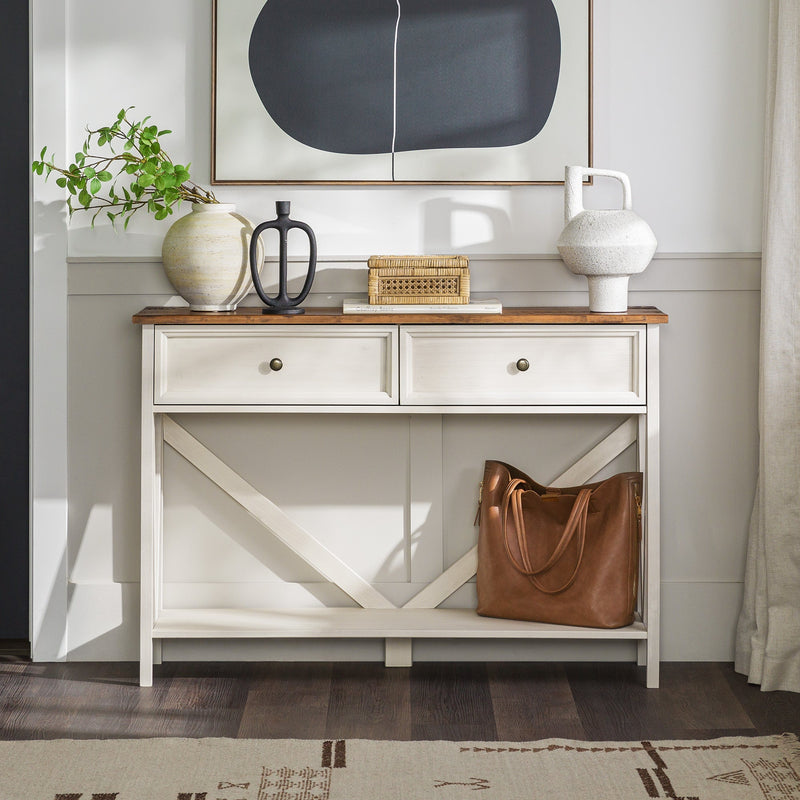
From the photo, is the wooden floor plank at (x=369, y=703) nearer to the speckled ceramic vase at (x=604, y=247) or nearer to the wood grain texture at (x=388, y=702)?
the wood grain texture at (x=388, y=702)

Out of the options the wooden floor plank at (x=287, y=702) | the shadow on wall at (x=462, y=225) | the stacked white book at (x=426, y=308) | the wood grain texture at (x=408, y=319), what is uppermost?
the shadow on wall at (x=462, y=225)

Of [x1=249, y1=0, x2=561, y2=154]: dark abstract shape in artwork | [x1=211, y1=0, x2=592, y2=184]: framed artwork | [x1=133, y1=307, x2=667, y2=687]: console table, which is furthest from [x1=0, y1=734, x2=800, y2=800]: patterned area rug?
[x1=249, y1=0, x2=561, y2=154]: dark abstract shape in artwork

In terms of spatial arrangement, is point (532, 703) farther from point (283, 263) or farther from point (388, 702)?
point (283, 263)

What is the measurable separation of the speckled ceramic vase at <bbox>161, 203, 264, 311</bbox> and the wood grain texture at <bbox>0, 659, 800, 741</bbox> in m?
0.95

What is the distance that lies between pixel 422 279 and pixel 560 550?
2.41ft

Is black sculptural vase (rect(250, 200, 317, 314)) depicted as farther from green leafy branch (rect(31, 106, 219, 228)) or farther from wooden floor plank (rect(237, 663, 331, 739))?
wooden floor plank (rect(237, 663, 331, 739))

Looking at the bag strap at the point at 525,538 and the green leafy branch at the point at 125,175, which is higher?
the green leafy branch at the point at 125,175

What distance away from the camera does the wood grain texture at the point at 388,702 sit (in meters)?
2.30

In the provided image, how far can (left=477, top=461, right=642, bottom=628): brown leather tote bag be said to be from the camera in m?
2.51

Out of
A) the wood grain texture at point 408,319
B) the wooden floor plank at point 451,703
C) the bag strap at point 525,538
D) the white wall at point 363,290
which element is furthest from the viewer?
the white wall at point 363,290

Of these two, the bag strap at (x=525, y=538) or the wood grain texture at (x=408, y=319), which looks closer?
the wood grain texture at (x=408, y=319)

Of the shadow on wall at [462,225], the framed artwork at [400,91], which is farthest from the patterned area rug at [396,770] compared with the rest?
the framed artwork at [400,91]

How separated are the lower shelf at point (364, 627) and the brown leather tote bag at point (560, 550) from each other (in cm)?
3

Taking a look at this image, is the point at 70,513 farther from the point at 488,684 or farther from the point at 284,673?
the point at 488,684
